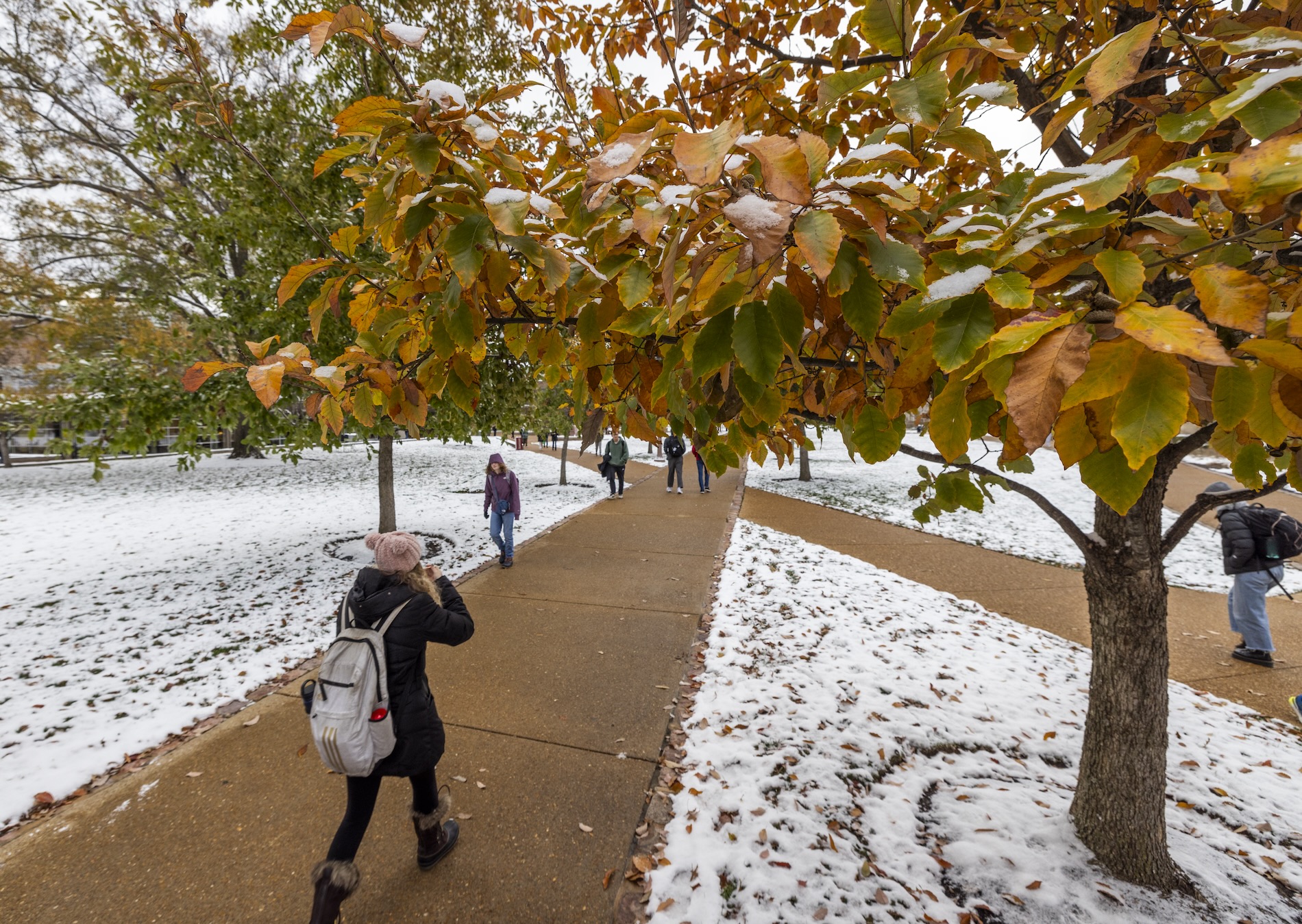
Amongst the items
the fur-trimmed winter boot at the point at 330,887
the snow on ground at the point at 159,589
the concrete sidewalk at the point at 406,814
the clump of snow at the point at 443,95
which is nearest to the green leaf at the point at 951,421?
the clump of snow at the point at 443,95

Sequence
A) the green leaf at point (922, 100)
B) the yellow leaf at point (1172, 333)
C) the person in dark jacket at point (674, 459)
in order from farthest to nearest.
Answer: the person in dark jacket at point (674, 459)
the green leaf at point (922, 100)
the yellow leaf at point (1172, 333)

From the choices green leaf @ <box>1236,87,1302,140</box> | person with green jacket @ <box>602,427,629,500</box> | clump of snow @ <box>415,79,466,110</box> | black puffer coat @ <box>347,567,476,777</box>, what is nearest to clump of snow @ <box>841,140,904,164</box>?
green leaf @ <box>1236,87,1302,140</box>

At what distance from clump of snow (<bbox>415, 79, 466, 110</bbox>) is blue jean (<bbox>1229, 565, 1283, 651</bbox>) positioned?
652 centimetres

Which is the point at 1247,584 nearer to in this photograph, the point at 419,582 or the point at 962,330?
the point at 962,330

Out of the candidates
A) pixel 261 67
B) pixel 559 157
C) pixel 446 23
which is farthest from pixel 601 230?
pixel 261 67

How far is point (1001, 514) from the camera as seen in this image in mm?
10164

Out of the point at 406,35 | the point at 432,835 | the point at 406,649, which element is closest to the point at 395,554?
the point at 406,649

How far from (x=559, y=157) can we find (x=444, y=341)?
93 centimetres

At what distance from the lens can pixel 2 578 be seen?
6.23m

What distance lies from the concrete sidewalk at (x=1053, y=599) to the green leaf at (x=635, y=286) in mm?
5581

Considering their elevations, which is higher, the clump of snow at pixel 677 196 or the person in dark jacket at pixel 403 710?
the clump of snow at pixel 677 196

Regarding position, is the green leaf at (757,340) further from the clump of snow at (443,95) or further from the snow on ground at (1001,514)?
the snow on ground at (1001,514)

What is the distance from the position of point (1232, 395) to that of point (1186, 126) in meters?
0.54

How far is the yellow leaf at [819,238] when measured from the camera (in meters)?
0.75
